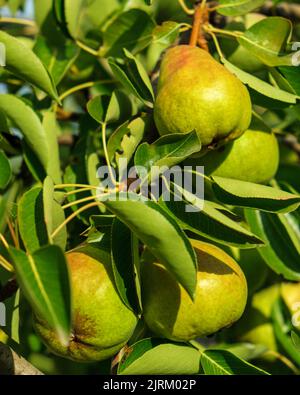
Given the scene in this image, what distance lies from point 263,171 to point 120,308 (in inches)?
20.2

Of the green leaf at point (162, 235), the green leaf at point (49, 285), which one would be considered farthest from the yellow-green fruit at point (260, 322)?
the green leaf at point (49, 285)

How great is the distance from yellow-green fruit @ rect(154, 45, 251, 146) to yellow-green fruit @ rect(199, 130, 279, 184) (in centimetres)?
11

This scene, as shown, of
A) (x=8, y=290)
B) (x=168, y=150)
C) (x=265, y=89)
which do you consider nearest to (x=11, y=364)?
(x=8, y=290)

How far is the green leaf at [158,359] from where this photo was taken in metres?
1.35

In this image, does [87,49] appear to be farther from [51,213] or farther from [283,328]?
[283,328]

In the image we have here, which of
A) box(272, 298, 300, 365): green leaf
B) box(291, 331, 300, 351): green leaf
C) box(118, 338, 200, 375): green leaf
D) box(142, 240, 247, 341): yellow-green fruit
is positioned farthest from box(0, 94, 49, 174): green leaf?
box(272, 298, 300, 365): green leaf

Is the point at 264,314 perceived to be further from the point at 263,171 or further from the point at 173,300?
the point at 173,300

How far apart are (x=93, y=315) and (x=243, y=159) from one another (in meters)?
0.51

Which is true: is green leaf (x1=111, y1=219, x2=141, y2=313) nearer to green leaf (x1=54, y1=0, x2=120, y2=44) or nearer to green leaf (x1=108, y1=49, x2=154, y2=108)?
green leaf (x1=108, y1=49, x2=154, y2=108)

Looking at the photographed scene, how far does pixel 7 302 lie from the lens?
4.89 feet

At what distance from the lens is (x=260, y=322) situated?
2.17 meters

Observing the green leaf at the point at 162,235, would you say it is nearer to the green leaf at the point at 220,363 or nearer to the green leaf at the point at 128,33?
the green leaf at the point at 220,363

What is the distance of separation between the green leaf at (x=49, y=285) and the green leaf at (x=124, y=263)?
258mm
